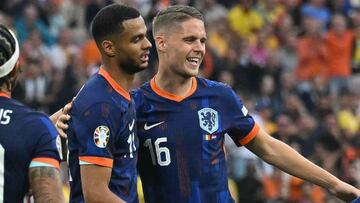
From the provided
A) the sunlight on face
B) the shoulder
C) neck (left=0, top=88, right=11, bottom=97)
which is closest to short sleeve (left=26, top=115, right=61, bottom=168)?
neck (left=0, top=88, right=11, bottom=97)

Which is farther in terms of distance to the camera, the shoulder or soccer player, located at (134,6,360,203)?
the shoulder

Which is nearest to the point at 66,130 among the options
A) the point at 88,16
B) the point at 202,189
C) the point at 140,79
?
the point at 202,189

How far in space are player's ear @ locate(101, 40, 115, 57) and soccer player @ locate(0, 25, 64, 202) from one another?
106 cm

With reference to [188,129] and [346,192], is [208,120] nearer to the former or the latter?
[188,129]

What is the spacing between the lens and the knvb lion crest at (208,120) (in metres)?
7.75

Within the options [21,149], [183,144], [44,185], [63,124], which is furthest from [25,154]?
A: [183,144]

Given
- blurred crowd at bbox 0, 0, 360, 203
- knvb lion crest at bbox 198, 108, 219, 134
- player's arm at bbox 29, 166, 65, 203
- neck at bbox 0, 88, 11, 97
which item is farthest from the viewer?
blurred crowd at bbox 0, 0, 360, 203

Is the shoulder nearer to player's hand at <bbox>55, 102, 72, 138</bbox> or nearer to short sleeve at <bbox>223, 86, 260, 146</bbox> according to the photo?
short sleeve at <bbox>223, 86, 260, 146</bbox>

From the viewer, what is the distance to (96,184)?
6828 mm

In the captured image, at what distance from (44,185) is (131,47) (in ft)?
4.49

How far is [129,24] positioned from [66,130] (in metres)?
0.74

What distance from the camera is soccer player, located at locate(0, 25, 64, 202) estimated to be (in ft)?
19.5

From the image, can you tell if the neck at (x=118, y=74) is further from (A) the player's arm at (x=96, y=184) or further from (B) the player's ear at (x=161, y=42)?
(B) the player's ear at (x=161, y=42)

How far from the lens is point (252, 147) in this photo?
26.2 ft
